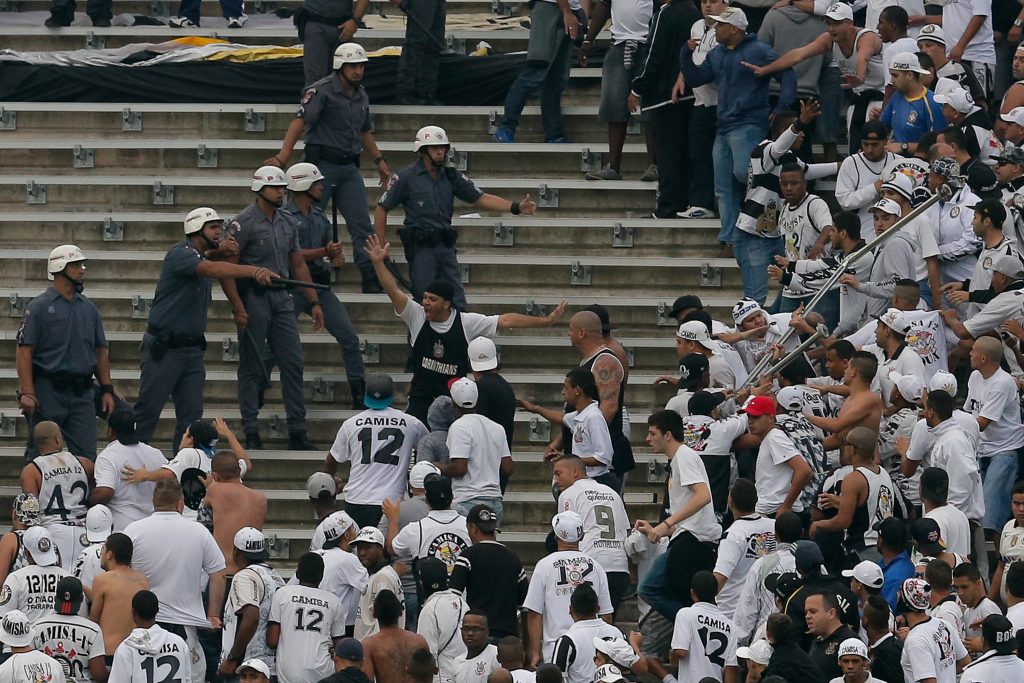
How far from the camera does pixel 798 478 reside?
12.3 meters

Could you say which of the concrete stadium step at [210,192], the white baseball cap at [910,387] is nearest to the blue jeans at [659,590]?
the white baseball cap at [910,387]

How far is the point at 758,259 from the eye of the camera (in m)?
15.3

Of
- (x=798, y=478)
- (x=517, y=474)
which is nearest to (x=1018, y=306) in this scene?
(x=798, y=478)

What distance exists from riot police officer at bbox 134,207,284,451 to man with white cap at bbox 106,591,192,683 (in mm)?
3073

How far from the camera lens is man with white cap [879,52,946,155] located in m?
15.5

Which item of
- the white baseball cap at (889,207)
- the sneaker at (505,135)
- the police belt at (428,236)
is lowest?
the police belt at (428,236)

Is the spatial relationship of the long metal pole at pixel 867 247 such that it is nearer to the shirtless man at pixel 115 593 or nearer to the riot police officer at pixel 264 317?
the riot police officer at pixel 264 317

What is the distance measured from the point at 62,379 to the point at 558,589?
13.6 feet

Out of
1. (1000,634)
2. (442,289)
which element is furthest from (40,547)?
(1000,634)

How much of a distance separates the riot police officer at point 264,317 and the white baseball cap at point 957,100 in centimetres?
515

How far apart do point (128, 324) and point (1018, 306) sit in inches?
265

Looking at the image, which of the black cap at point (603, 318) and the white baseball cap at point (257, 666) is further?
the black cap at point (603, 318)

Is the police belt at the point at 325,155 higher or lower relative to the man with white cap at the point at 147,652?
higher

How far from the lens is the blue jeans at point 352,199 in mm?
15445
